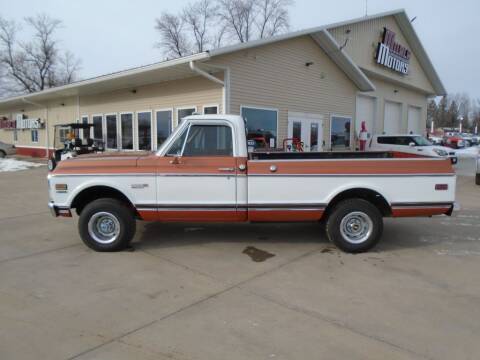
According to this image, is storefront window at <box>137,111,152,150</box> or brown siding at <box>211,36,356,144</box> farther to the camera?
storefront window at <box>137,111,152,150</box>

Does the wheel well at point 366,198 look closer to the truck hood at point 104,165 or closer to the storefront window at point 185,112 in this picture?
the truck hood at point 104,165

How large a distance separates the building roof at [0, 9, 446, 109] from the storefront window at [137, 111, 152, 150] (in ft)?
4.15

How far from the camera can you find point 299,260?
5.36 meters

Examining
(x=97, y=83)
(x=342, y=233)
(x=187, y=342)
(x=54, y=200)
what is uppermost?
(x=97, y=83)

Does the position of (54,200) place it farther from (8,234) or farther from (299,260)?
(299,260)

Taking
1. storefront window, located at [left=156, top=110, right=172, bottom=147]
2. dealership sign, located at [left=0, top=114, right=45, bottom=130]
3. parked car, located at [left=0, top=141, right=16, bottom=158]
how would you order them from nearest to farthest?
storefront window, located at [left=156, top=110, right=172, bottom=147]
dealership sign, located at [left=0, top=114, right=45, bottom=130]
parked car, located at [left=0, top=141, right=16, bottom=158]

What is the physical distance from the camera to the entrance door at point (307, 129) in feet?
49.8

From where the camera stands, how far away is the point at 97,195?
230 inches

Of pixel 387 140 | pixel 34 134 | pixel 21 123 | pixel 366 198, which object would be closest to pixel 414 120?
pixel 387 140

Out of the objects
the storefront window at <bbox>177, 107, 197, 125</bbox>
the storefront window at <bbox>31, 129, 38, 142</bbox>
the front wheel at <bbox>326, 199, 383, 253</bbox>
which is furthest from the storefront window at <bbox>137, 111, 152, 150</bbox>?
the storefront window at <bbox>31, 129, 38, 142</bbox>

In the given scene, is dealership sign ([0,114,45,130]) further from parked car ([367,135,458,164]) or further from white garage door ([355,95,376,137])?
parked car ([367,135,458,164])

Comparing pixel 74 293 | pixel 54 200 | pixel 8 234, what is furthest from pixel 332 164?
pixel 8 234

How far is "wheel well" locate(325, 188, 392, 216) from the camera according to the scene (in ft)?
18.2

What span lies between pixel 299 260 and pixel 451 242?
2.82 m
